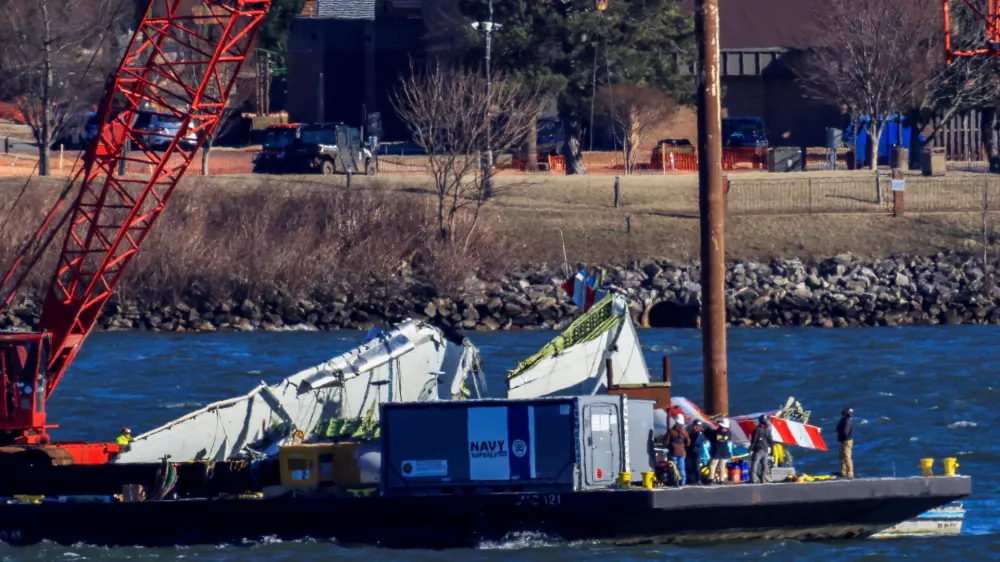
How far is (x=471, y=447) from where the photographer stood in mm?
22562

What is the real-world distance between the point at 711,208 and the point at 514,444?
196 inches

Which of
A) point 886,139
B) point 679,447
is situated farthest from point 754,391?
point 886,139

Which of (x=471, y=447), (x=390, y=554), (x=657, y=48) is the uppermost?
(x=657, y=48)

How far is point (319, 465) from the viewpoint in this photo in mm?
23875

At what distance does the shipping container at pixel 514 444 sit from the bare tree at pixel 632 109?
133 ft

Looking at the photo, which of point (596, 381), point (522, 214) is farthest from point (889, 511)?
point (522, 214)

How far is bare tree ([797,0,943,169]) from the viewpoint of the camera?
206 ft

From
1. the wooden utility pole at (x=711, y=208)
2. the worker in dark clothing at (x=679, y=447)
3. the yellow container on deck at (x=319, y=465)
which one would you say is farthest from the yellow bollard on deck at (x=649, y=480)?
the yellow container on deck at (x=319, y=465)

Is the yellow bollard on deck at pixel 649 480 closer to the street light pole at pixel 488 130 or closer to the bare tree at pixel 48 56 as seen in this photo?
the street light pole at pixel 488 130

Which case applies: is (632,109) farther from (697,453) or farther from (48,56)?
(697,453)

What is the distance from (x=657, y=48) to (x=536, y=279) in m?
15.2

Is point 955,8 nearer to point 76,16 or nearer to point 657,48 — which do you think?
point 657,48

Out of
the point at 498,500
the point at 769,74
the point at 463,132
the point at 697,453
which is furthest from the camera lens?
the point at 769,74

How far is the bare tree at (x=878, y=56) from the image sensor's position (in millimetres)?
62688
